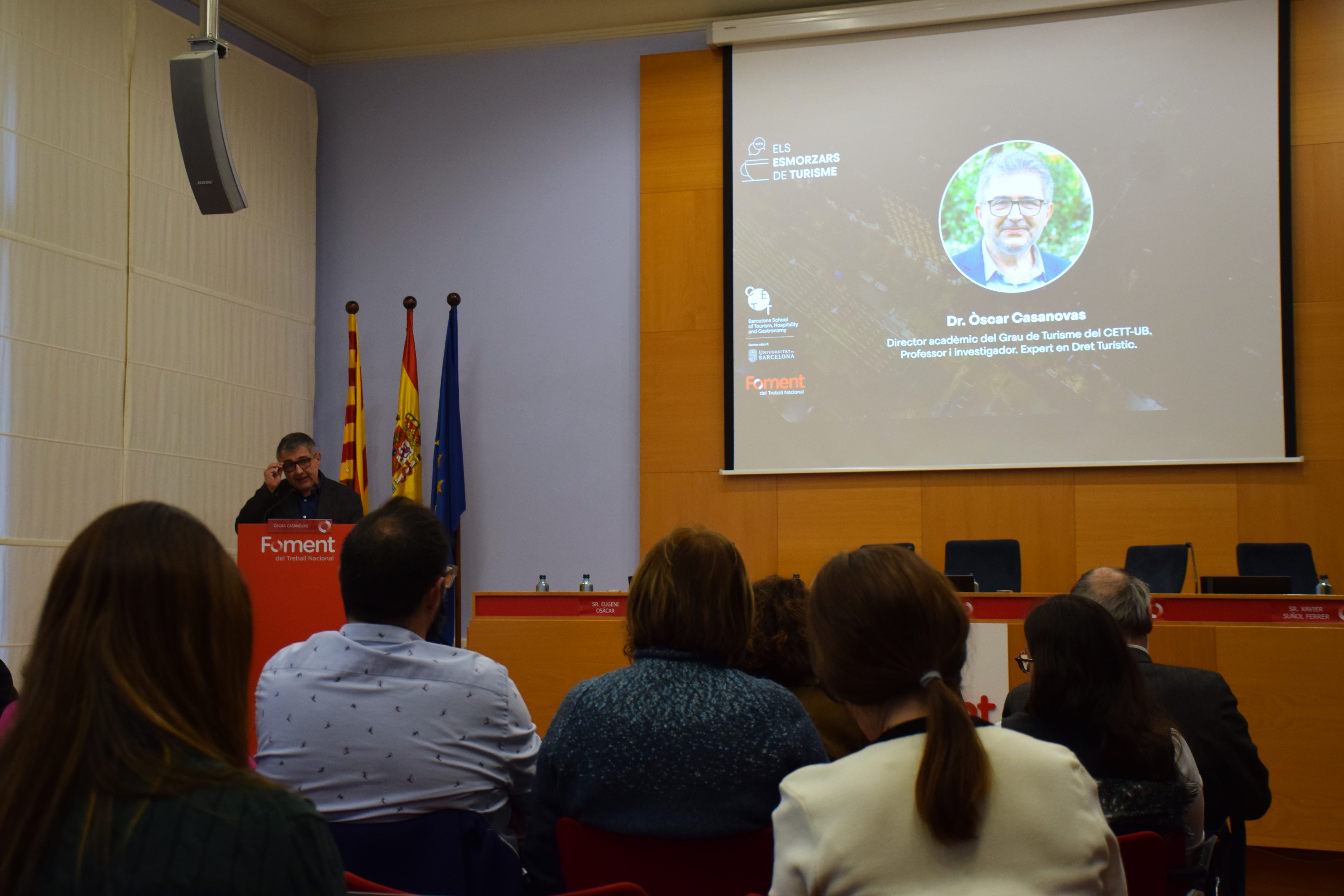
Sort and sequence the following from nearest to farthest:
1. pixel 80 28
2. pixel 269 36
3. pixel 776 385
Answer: pixel 80 28 → pixel 776 385 → pixel 269 36

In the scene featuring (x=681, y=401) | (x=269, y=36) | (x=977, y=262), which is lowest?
(x=681, y=401)

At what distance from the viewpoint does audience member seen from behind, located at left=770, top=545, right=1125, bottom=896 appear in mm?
1126

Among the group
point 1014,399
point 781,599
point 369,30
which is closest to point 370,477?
point 369,30

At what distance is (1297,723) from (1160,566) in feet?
4.13

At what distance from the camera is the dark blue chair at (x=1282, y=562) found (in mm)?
4793

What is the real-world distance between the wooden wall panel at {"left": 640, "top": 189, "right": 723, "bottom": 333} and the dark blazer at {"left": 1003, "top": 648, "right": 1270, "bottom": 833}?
408 cm

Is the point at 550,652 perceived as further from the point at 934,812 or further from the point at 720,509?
the point at 934,812

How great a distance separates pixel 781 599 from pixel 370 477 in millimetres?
5068

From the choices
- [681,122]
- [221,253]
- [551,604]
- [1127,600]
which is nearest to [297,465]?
[551,604]

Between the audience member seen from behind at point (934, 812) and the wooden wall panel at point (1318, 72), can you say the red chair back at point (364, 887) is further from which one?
the wooden wall panel at point (1318, 72)

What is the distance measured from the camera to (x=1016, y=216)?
579 centimetres

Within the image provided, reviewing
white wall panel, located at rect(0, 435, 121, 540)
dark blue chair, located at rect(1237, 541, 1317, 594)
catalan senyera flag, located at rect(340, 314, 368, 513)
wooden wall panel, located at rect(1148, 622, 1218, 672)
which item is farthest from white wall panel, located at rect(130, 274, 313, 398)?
dark blue chair, located at rect(1237, 541, 1317, 594)

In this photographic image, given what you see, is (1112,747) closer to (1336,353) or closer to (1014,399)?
(1014,399)

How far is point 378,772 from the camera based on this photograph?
1.62 metres
